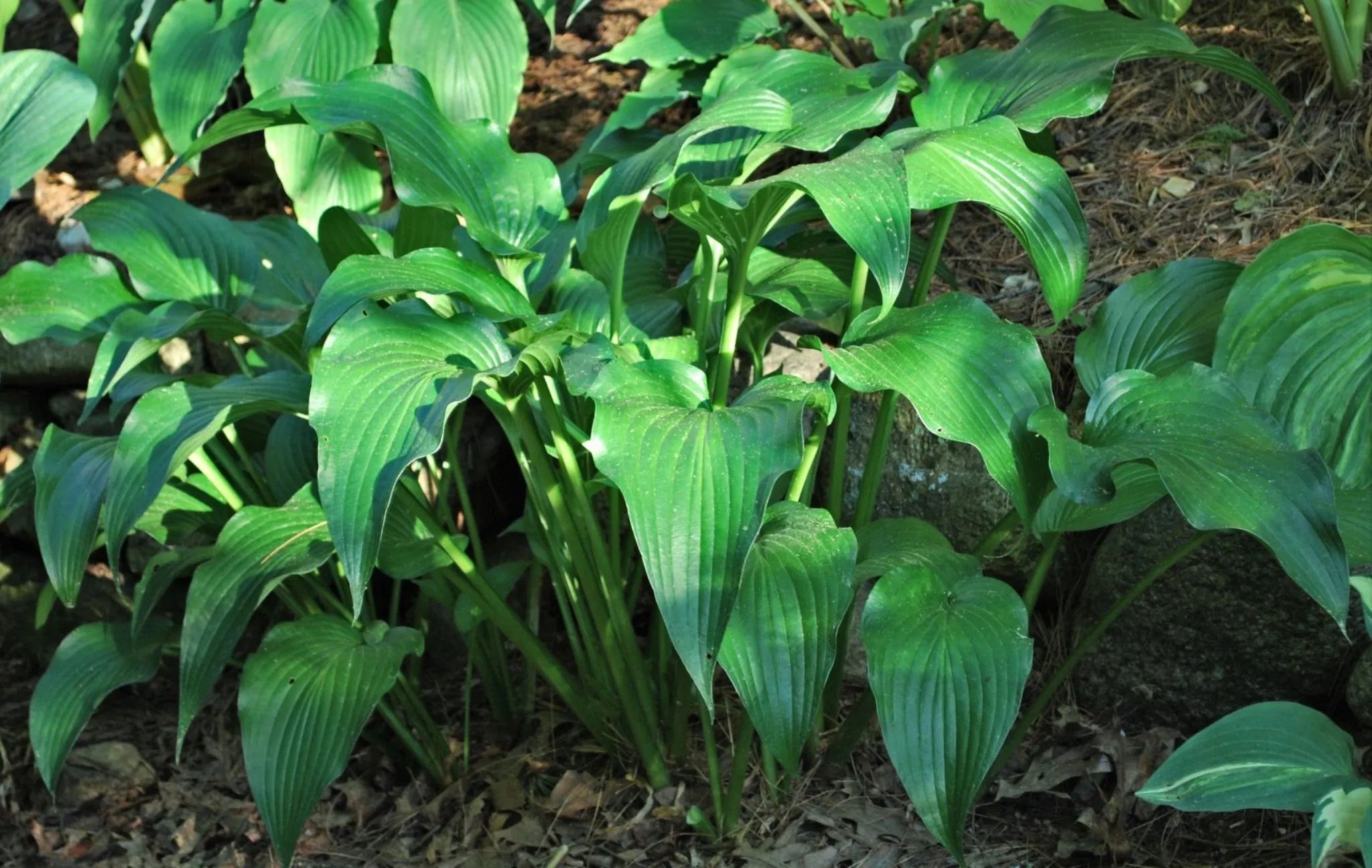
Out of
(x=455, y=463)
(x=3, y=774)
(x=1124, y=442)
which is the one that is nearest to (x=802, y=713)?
(x=1124, y=442)

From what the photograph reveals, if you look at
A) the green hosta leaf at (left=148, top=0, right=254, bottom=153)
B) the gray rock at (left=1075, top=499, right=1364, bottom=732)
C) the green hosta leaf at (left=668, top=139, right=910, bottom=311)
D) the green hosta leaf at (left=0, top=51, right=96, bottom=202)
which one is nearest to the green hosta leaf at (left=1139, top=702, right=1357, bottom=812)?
the gray rock at (left=1075, top=499, right=1364, bottom=732)

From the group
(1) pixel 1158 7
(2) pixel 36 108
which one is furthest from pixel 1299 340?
(2) pixel 36 108

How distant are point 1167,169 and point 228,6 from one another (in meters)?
1.98

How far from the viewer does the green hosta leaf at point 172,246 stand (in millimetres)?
2141

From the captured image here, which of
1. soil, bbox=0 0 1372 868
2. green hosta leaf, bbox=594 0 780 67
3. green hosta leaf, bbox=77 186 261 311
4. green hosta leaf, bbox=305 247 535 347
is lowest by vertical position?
soil, bbox=0 0 1372 868

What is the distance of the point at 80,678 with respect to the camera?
6.63 ft

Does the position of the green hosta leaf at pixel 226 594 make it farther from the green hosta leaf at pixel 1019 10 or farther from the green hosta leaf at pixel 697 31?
the green hosta leaf at pixel 1019 10

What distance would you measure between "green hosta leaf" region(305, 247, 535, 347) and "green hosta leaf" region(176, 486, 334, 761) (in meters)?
0.32

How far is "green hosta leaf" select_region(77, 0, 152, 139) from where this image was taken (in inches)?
103

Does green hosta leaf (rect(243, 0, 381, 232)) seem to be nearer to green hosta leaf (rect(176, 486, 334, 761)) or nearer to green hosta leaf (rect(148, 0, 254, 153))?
green hosta leaf (rect(148, 0, 254, 153))

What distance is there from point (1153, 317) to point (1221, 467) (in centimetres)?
41

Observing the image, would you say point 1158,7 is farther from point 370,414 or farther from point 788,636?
point 370,414

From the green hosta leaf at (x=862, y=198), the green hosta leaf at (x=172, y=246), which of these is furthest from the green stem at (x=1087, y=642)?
the green hosta leaf at (x=172, y=246)

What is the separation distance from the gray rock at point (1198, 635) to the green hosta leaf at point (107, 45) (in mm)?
2204
